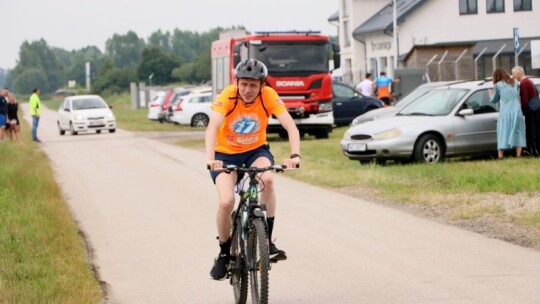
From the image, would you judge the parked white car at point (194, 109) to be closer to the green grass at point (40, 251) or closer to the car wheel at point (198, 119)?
the car wheel at point (198, 119)

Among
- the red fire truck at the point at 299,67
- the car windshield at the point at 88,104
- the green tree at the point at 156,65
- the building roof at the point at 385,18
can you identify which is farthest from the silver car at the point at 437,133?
the green tree at the point at 156,65

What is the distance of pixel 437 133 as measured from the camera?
846 inches

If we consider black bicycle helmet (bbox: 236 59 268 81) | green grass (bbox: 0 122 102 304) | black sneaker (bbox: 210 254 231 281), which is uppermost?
black bicycle helmet (bbox: 236 59 268 81)

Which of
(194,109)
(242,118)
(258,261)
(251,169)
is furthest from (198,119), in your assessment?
(258,261)

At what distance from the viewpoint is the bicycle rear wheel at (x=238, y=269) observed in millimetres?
8312

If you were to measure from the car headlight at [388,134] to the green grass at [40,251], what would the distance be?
5.78 m

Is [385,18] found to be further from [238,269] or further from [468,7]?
[238,269]

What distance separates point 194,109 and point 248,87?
39.2 metres

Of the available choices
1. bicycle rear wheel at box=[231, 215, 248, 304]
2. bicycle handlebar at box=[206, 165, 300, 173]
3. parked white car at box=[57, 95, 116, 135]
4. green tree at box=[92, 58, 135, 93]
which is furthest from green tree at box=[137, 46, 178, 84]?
bicycle handlebar at box=[206, 165, 300, 173]

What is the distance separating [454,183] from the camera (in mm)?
17094

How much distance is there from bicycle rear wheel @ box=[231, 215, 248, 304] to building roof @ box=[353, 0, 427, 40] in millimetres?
61308

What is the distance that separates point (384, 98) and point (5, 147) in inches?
565

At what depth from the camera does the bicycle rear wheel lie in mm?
8312

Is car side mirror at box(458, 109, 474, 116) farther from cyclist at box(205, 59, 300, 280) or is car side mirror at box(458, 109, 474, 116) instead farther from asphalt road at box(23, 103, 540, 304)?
cyclist at box(205, 59, 300, 280)
